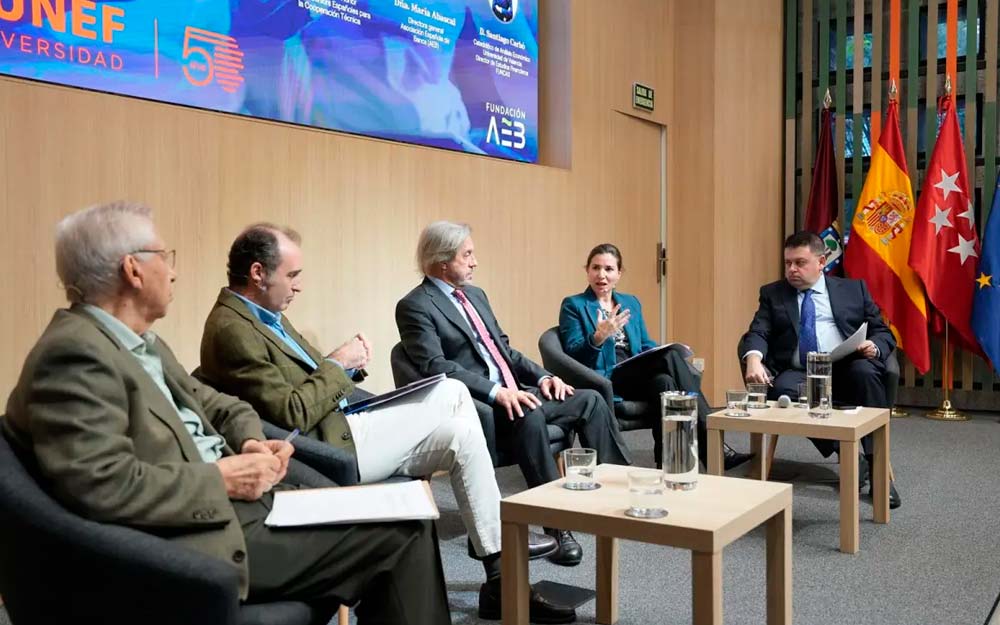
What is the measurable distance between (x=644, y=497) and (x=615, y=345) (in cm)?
231

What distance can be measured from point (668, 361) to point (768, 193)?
3.52 m

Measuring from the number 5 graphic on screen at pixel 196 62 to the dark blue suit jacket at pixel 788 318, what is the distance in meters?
2.73

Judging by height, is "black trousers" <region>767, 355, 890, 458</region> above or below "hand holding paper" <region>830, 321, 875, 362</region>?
below

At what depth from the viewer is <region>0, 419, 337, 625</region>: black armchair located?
1.56m

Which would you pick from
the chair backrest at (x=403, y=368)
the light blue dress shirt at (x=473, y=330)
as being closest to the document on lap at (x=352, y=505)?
the chair backrest at (x=403, y=368)

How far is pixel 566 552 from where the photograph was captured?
3215 millimetres

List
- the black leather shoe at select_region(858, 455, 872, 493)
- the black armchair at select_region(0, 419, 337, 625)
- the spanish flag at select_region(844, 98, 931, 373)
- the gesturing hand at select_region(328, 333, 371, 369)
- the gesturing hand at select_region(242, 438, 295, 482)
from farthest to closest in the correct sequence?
the spanish flag at select_region(844, 98, 931, 373) < the black leather shoe at select_region(858, 455, 872, 493) < the gesturing hand at select_region(328, 333, 371, 369) < the gesturing hand at select_region(242, 438, 295, 482) < the black armchair at select_region(0, 419, 337, 625)

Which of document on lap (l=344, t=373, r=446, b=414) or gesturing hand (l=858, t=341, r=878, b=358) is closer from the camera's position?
document on lap (l=344, t=373, r=446, b=414)

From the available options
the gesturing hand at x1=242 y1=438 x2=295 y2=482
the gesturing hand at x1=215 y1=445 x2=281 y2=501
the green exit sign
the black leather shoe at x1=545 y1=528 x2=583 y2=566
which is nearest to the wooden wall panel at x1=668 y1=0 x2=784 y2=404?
the green exit sign

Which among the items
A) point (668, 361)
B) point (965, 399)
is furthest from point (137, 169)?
point (965, 399)

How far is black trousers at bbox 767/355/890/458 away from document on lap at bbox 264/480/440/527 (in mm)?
2621

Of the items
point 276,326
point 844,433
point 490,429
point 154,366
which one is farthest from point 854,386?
point 154,366

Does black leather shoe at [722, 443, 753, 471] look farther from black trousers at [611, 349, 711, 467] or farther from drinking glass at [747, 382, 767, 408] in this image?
drinking glass at [747, 382, 767, 408]

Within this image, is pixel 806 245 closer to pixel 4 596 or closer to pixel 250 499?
pixel 250 499
